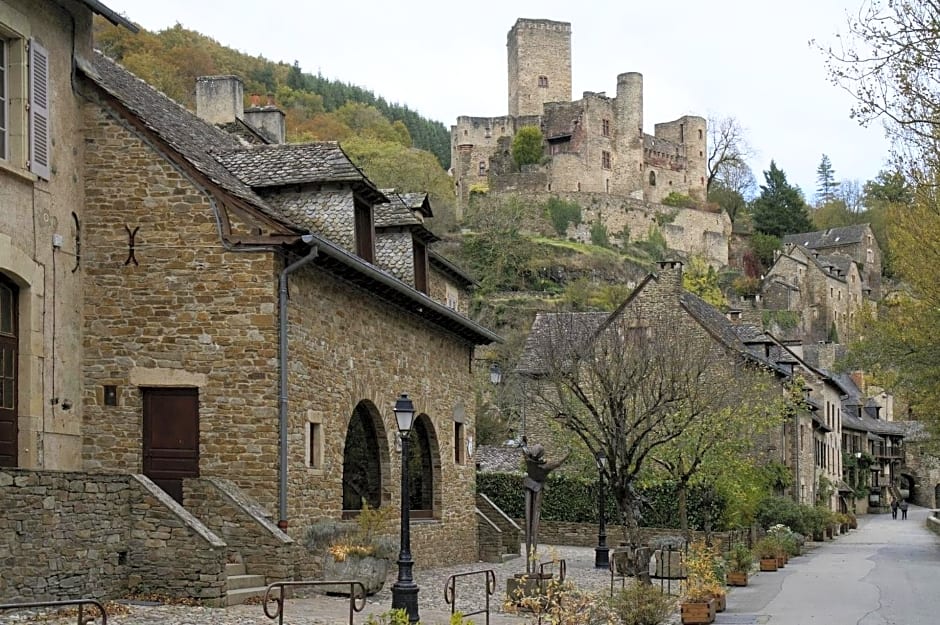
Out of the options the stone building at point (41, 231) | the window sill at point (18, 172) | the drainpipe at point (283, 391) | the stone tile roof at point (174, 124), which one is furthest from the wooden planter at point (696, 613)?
the window sill at point (18, 172)

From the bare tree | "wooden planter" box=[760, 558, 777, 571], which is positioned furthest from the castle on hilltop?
"wooden planter" box=[760, 558, 777, 571]

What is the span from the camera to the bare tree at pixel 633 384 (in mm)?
21000

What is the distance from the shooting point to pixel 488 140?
112 m

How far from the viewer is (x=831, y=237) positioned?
375 ft

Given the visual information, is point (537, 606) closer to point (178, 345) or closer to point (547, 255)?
point (178, 345)

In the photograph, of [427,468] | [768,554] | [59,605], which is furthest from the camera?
[768,554]

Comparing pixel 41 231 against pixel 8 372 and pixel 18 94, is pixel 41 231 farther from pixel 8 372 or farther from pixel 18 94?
pixel 8 372

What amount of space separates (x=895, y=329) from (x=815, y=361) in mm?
53944

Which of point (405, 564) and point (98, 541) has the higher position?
point (98, 541)

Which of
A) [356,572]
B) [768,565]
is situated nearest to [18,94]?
[356,572]

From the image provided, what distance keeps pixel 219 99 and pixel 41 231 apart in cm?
1206

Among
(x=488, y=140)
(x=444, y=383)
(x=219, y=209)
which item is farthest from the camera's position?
(x=488, y=140)

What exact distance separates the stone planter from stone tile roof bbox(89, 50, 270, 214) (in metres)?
5.02

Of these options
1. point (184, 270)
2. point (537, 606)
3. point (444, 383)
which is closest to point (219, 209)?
point (184, 270)
